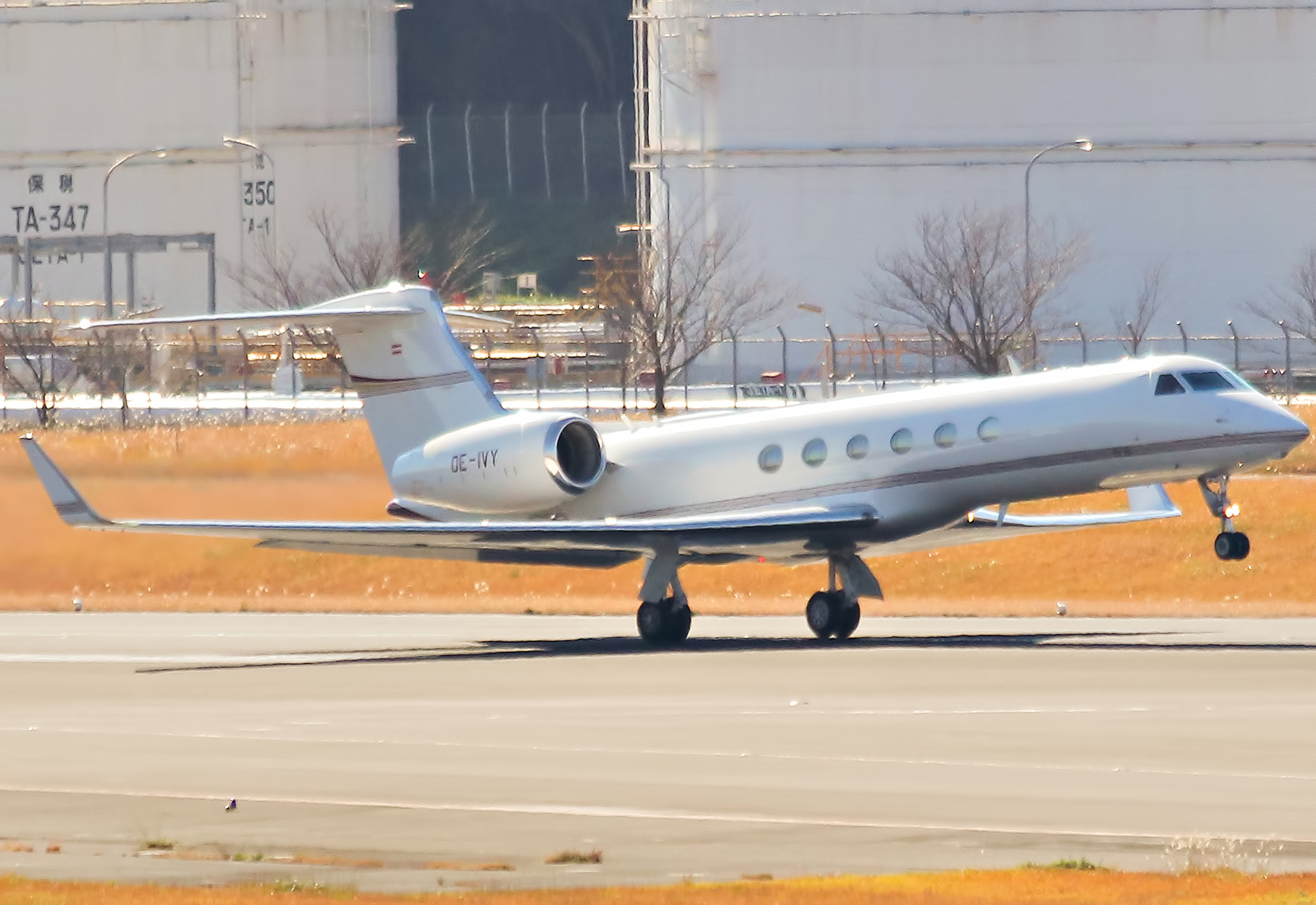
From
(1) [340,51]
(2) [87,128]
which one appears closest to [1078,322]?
(1) [340,51]

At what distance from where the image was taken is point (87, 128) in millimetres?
91438

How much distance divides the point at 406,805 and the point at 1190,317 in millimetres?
63883

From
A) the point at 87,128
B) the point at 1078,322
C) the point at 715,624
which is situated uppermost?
the point at 87,128

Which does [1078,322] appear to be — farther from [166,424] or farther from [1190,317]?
[166,424]

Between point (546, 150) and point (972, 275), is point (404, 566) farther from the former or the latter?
point (546, 150)

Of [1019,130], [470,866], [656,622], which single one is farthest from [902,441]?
[1019,130]

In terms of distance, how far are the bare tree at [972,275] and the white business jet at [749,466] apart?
39442 millimetres

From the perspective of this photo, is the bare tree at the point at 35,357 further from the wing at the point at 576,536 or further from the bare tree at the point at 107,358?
the wing at the point at 576,536

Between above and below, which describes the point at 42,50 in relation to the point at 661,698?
above

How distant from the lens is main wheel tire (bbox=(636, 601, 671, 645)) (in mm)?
27094

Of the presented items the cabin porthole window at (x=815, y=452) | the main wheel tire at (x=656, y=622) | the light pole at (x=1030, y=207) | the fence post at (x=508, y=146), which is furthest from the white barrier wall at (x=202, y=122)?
the main wheel tire at (x=656, y=622)

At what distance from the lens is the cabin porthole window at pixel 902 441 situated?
87.5ft

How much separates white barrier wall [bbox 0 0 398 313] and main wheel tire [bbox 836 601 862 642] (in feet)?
210

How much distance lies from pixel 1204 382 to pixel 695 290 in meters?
47.7
